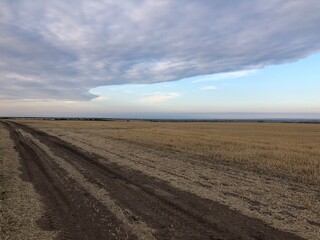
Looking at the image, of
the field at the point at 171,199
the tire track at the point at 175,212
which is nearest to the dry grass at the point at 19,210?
the field at the point at 171,199

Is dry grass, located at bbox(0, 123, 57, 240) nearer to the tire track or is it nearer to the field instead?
the field

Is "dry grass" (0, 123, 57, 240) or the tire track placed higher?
"dry grass" (0, 123, 57, 240)

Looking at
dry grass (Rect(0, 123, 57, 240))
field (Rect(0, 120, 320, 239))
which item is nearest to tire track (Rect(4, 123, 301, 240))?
field (Rect(0, 120, 320, 239))

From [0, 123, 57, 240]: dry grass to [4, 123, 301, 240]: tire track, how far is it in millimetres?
1091

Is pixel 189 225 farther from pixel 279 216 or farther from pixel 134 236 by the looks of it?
pixel 279 216

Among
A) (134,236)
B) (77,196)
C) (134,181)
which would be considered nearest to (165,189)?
(134,181)

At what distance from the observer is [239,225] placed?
6.89 metres

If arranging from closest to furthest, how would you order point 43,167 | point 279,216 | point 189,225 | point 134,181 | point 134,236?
point 134,236
point 189,225
point 279,216
point 134,181
point 43,167

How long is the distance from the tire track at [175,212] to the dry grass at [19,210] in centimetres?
109

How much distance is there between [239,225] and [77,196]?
4.45 meters

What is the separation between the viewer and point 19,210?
7.98 metres

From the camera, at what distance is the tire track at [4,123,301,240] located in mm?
6421

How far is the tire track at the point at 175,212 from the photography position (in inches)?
253

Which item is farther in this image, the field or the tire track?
the field
